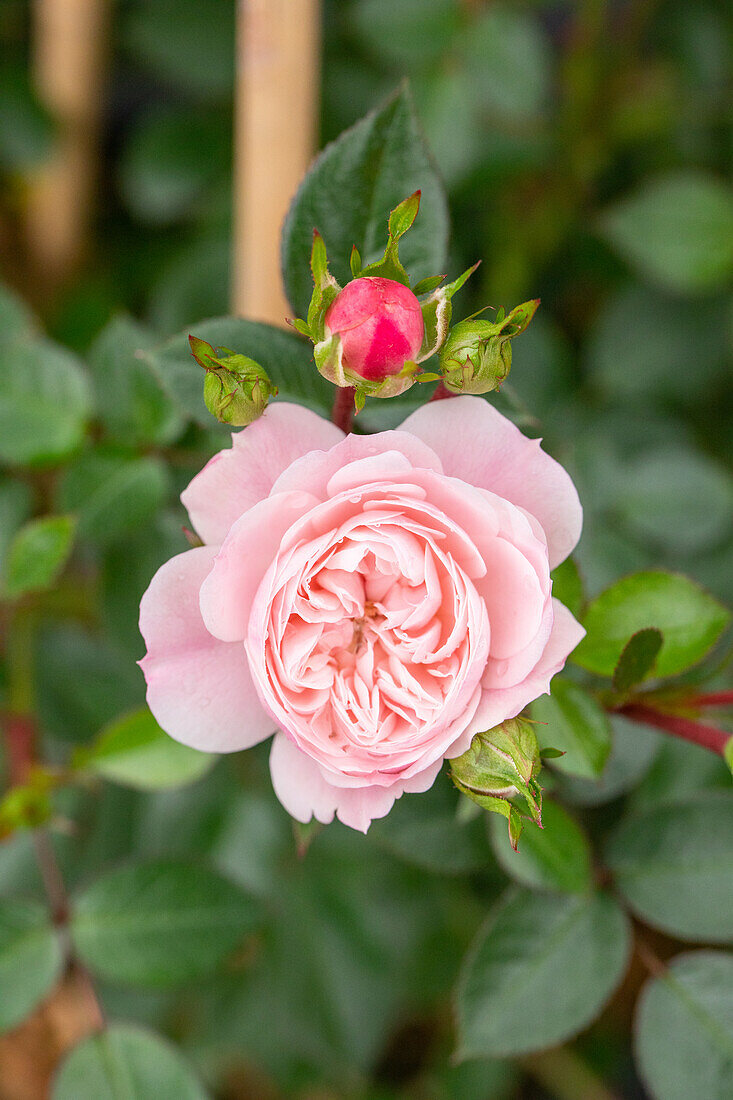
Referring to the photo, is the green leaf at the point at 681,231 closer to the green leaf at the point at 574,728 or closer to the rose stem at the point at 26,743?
the green leaf at the point at 574,728

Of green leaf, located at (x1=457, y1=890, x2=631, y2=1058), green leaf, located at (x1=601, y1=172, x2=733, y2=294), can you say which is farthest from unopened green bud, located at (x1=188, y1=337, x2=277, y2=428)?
green leaf, located at (x1=601, y1=172, x2=733, y2=294)

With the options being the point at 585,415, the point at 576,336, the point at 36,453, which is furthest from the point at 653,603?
the point at 576,336

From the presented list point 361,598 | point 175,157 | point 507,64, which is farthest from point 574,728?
point 175,157

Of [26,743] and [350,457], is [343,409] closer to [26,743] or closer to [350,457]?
[350,457]

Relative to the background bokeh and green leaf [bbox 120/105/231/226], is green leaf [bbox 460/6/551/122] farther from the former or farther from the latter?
green leaf [bbox 120/105/231/226]

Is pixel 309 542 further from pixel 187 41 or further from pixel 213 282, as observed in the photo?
pixel 187 41

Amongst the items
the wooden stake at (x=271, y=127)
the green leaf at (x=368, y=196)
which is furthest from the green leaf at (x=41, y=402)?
the green leaf at (x=368, y=196)

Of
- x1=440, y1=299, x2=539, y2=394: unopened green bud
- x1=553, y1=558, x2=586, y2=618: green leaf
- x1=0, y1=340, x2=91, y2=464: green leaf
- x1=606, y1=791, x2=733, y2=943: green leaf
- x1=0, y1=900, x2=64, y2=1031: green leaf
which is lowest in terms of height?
x1=0, y1=900, x2=64, y2=1031: green leaf
